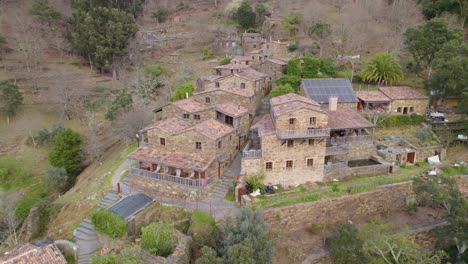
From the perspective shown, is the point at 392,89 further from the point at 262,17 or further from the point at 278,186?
the point at 262,17

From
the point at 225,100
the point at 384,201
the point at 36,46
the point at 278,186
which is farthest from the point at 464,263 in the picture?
the point at 36,46

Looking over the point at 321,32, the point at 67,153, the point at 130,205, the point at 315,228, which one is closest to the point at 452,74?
the point at 315,228

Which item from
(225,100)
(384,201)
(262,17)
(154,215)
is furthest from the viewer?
(262,17)

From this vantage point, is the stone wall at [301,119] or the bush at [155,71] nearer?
the stone wall at [301,119]

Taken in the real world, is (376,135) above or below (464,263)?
above

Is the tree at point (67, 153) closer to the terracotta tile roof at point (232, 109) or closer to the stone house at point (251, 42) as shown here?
the terracotta tile roof at point (232, 109)

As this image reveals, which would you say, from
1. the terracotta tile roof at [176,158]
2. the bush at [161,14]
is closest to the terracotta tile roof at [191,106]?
the terracotta tile roof at [176,158]
